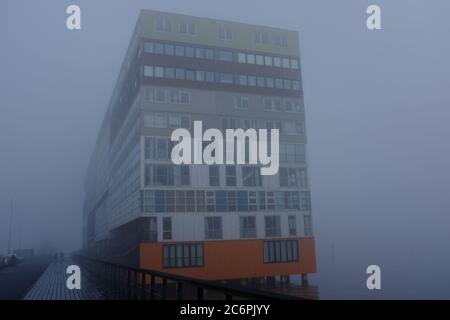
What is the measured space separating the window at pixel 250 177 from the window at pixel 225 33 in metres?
8.89

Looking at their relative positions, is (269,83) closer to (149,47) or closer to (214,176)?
(214,176)

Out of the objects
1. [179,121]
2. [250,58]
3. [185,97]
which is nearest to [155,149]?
[179,121]

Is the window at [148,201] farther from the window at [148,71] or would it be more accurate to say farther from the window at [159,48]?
the window at [159,48]

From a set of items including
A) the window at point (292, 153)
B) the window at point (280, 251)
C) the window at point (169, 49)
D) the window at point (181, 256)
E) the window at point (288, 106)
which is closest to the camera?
the window at point (181, 256)

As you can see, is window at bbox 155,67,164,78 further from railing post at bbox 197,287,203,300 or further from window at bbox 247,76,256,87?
railing post at bbox 197,287,203,300

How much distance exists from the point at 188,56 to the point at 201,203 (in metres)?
9.75

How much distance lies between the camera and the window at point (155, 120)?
1120 inches

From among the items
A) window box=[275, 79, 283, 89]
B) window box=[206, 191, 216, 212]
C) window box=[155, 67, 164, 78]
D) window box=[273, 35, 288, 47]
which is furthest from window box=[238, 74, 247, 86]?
window box=[206, 191, 216, 212]

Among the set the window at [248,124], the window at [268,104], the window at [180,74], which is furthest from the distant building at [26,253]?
the window at [268,104]
